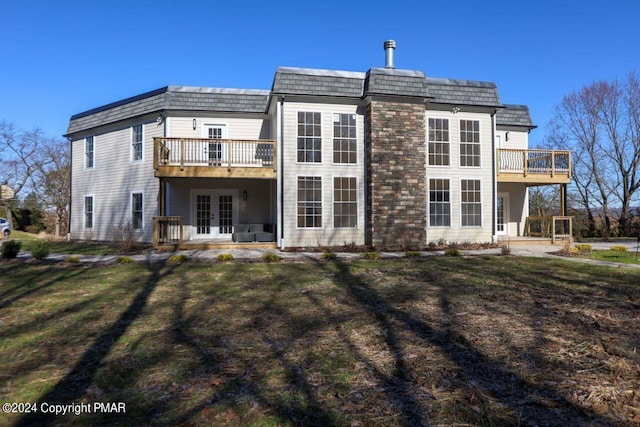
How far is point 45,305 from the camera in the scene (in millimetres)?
5715

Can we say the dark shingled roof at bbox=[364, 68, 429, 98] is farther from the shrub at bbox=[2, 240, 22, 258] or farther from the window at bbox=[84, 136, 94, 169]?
the window at bbox=[84, 136, 94, 169]

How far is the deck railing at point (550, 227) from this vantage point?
14688mm

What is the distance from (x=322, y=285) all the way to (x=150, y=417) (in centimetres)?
446

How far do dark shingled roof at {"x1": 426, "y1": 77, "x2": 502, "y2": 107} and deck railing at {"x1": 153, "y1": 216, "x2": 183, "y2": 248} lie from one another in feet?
34.4

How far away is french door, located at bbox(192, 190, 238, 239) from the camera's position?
1555 centimetres

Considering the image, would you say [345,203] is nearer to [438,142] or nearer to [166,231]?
[438,142]

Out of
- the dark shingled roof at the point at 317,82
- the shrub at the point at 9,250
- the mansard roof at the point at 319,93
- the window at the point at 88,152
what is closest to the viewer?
the shrub at the point at 9,250

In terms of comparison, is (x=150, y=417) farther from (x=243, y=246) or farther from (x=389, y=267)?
(x=243, y=246)

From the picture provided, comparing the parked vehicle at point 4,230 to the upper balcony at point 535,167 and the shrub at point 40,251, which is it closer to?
the shrub at point 40,251

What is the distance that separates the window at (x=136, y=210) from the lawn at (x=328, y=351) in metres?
8.76

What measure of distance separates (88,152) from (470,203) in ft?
57.4

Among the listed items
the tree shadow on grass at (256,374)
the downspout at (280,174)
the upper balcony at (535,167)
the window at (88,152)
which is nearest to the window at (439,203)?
the upper balcony at (535,167)

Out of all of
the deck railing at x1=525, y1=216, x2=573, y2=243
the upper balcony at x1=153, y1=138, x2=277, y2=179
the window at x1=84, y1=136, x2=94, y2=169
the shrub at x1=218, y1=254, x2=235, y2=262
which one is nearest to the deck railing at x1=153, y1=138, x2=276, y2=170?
the upper balcony at x1=153, y1=138, x2=277, y2=179

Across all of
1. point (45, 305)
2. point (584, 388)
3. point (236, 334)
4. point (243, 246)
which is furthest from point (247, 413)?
point (243, 246)
